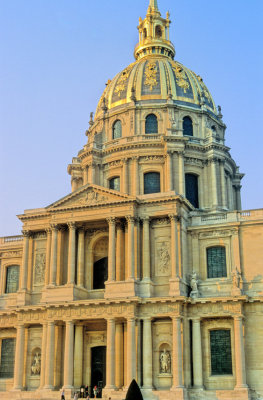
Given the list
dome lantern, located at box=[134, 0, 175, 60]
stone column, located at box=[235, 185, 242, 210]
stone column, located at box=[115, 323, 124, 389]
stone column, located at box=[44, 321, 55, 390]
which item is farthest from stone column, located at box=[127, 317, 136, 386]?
dome lantern, located at box=[134, 0, 175, 60]

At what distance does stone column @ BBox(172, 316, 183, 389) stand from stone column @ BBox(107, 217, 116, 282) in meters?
5.76

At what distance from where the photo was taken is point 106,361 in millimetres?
40750

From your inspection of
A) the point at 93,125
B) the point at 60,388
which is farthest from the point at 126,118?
the point at 60,388

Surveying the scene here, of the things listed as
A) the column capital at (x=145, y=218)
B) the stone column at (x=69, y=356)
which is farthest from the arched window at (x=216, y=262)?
the stone column at (x=69, y=356)

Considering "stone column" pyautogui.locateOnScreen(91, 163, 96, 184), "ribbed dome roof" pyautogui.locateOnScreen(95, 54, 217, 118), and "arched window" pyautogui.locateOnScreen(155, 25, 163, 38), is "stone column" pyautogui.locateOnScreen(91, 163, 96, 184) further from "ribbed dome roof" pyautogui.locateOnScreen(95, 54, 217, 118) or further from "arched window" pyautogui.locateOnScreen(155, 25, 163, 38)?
"arched window" pyautogui.locateOnScreen(155, 25, 163, 38)

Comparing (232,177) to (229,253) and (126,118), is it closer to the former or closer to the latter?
(126,118)

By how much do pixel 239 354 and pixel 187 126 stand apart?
26041 mm

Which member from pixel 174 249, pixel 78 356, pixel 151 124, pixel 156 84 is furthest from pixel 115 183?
pixel 78 356

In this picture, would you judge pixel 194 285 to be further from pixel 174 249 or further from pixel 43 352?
pixel 43 352

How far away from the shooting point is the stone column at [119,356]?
40.3 metres

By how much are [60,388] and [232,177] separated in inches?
1163

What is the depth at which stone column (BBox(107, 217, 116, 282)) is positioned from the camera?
1656 inches

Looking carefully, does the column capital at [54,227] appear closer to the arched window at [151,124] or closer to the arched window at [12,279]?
the arched window at [12,279]

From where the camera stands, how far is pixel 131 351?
39344mm
